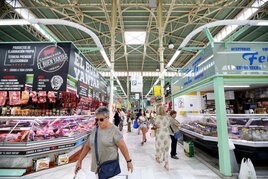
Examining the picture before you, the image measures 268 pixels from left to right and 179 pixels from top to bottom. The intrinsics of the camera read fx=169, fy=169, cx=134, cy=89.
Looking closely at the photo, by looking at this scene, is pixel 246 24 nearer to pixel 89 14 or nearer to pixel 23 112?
pixel 23 112

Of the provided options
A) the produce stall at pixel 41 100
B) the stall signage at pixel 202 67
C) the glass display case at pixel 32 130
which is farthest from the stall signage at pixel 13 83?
the stall signage at pixel 202 67

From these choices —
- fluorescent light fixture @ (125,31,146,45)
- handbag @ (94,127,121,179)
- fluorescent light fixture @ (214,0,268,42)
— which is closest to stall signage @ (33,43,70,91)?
handbag @ (94,127,121,179)

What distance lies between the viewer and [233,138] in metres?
4.23

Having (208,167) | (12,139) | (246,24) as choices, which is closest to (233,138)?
(208,167)

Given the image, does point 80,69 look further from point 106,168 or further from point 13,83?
point 106,168

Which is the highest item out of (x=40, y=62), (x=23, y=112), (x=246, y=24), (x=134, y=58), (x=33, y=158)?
(x=134, y=58)

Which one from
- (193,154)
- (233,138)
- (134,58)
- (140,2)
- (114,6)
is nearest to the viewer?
(233,138)

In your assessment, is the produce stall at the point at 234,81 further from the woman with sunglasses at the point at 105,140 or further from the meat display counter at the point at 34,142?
the meat display counter at the point at 34,142

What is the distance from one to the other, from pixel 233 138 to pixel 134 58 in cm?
1764

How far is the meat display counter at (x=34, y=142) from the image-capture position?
3.76 metres

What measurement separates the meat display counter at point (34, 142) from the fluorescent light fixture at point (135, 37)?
36.1 ft

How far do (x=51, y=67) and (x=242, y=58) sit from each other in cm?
522

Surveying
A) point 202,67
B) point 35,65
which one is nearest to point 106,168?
point 202,67

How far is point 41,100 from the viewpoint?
4.73 metres
